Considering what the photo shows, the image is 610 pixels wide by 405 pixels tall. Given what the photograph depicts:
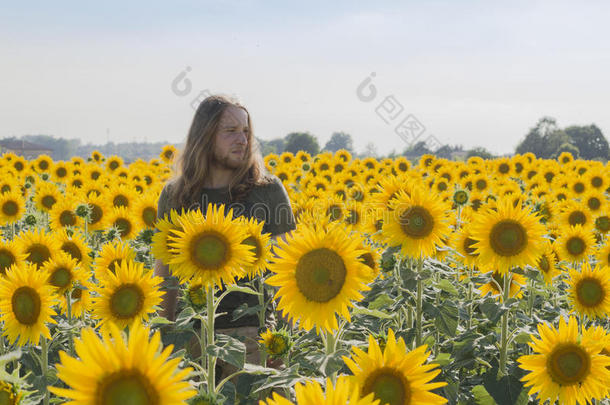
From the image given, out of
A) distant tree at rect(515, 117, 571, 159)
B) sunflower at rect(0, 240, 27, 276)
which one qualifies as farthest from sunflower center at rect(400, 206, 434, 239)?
distant tree at rect(515, 117, 571, 159)

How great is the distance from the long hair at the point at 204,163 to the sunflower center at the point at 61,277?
936 millimetres

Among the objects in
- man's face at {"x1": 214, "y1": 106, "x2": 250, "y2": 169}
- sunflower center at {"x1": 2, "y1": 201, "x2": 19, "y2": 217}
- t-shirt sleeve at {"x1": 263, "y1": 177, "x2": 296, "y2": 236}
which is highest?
man's face at {"x1": 214, "y1": 106, "x2": 250, "y2": 169}

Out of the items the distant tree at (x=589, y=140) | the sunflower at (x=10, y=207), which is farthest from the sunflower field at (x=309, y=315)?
the distant tree at (x=589, y=140)

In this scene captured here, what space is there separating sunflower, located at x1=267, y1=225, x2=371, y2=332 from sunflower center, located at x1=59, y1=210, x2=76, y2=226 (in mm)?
5071

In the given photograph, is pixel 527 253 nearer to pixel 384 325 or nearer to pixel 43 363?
pixel 384 325

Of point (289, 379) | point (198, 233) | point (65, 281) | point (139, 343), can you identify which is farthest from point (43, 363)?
point (139, 343)

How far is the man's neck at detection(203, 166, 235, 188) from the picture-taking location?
4.30 metres

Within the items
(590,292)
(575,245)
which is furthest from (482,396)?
(575,245)

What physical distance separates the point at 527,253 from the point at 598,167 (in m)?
10.6

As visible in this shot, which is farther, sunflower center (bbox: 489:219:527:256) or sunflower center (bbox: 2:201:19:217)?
sunflower center (bbox: 2:201:19:217)

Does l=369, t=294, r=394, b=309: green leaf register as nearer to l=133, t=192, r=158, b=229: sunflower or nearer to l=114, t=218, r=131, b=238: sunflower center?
l=133, t=192, r=158, b=229: sunflower

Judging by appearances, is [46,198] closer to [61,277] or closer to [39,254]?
[39,254]

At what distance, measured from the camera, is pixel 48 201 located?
795cm

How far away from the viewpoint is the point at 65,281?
3.50 metres
